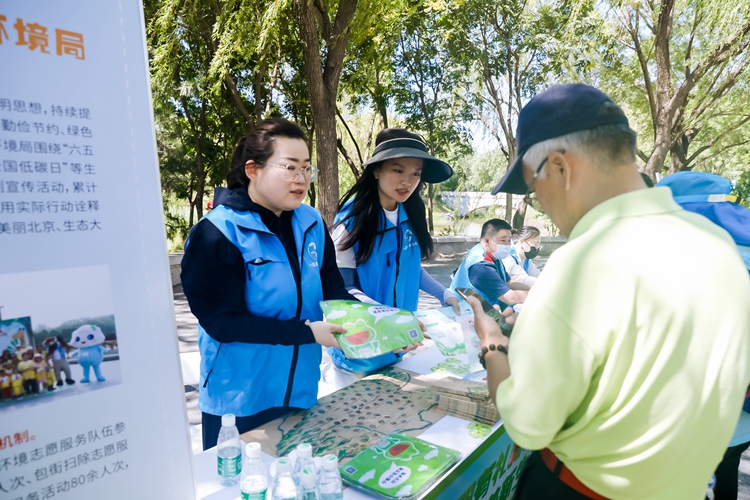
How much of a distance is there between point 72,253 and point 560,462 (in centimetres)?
115

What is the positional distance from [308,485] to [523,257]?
4069 mm

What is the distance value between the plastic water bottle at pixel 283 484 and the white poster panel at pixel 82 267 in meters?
0.25

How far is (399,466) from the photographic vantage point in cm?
147

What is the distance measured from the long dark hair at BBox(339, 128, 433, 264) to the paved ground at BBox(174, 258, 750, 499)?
0.80m

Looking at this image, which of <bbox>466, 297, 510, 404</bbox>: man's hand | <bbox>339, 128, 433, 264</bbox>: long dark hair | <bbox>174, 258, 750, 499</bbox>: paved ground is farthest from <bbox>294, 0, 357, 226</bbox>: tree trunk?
<bbox>466, 297, 510, 404</bbox>: man's hand

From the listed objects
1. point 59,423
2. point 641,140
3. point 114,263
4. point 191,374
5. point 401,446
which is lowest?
point 401,446

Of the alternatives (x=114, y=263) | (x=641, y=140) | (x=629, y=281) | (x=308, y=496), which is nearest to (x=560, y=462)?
(x=629, y=281)

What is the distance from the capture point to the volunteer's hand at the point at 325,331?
1.67m

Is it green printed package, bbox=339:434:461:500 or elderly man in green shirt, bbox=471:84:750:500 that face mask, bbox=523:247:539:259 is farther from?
elderly man in green shirt, bbox=471:84:750:500

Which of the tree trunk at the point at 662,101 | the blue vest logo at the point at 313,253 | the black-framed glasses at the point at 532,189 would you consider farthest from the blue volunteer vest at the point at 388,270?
the tree trunk at the point at 662,101

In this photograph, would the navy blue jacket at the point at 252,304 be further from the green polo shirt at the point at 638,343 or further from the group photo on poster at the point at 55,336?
the green polo shirt at the point at 638,343

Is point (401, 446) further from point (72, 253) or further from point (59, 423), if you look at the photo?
point (72, 253)

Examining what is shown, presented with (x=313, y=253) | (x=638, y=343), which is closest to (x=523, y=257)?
(x=313, y=253)

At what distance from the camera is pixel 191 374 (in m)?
2.07
